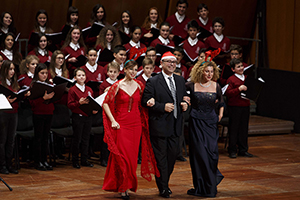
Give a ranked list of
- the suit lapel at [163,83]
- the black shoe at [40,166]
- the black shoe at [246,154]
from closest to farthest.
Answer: the suit lapel at [163,83]
the black shoe at [40,166]
the black shoe at [246,154]

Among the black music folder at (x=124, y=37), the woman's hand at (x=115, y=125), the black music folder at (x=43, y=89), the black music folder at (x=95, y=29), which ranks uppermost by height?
the black music folder at (x=95, y=29)

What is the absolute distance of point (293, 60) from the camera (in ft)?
31.0

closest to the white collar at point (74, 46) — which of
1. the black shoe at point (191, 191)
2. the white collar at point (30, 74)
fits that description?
the white collar at point (30, 74)

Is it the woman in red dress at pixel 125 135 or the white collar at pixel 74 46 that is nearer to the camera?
the woman in red dress at pixel 125 135

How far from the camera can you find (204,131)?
4.86m

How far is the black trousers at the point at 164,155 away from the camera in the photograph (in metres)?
4.73

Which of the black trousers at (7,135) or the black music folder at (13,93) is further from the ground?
the black music folder at (13,93)

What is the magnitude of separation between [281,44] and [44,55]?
16.4 feet

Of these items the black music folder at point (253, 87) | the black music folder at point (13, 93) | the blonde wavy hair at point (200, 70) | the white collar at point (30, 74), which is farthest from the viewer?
the black music folder at point (253, 87)

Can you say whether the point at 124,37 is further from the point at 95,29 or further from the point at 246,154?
the point at 246,154

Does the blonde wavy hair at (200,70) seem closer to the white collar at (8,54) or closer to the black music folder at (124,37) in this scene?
the black music folder at (124,37)

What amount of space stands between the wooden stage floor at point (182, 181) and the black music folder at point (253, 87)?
35.5 inches

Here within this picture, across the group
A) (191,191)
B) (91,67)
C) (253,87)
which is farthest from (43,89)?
(253,87)

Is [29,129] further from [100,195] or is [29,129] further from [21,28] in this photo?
[21,28]
